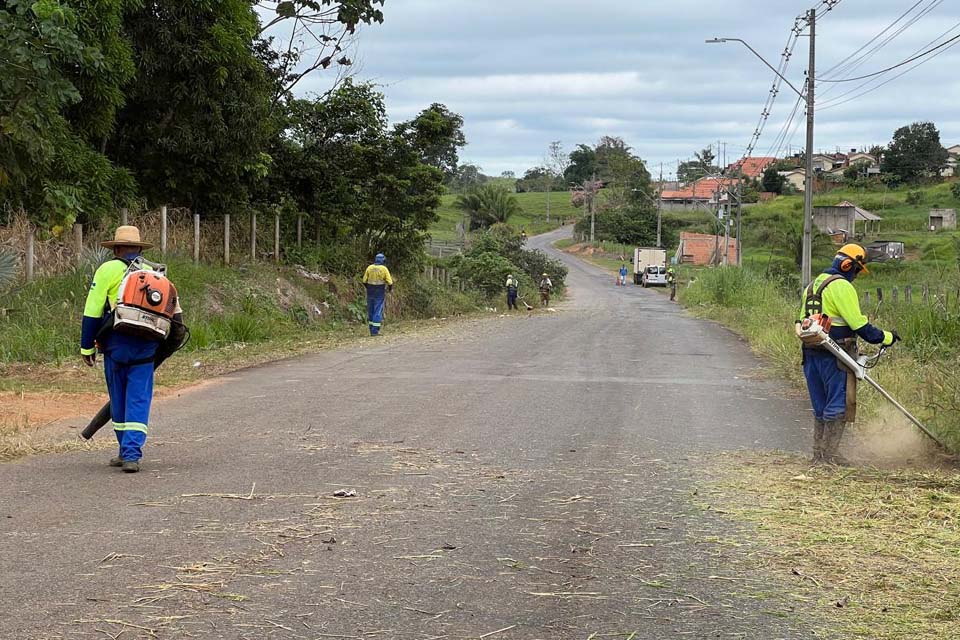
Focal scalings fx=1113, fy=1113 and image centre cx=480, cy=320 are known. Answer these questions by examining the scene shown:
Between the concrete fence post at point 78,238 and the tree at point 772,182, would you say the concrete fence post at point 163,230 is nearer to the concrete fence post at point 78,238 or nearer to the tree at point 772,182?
the concrete fence post at point 78,238

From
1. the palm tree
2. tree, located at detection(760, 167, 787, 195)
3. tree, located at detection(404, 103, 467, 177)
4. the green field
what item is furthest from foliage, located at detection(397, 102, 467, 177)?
tree, located at detection(760, 167, 787, 195)

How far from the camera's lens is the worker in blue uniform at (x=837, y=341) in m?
9.09

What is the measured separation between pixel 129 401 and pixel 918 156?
113279mm

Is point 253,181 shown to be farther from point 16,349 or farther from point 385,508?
point 385,508

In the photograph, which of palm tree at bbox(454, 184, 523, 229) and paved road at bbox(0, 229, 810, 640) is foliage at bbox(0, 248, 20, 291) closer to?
paved road at bbox(0, 229, 810, 640)

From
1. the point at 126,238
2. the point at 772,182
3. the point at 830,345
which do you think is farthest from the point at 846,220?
the point at 126,238

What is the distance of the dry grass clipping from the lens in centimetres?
530

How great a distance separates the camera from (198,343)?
1867 cm

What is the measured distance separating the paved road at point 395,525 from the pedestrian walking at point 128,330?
0.39 metres

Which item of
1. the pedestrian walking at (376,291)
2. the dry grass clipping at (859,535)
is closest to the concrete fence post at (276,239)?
the pedestrian walking at (376,291)

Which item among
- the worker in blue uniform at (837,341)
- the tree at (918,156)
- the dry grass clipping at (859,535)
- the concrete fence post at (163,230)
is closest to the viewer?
the dry grass clipping at (859,535)

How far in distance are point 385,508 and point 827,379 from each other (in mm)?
4072

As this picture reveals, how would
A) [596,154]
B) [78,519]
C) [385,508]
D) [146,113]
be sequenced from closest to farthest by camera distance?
[78,519]
[385,508]
[146,113]
[596,154]

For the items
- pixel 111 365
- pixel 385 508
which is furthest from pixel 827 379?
pixel 111 365
